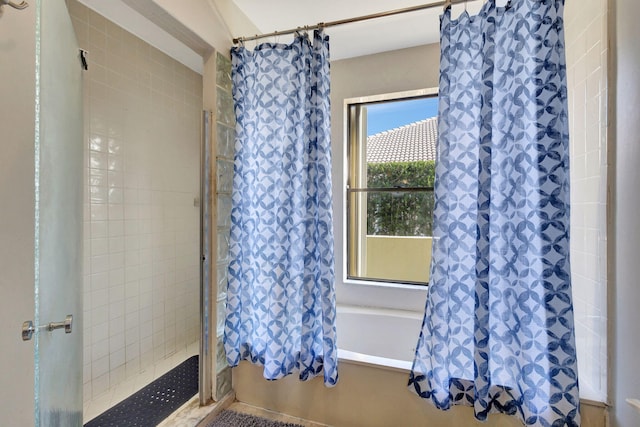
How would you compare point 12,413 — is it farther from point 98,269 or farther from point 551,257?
point 551,257

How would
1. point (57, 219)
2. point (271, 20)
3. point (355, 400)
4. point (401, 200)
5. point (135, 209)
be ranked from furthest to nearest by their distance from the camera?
1. point (401, 200)
2. point (135, 209)
3. point (271, 20)
4. point (355, 400)
5. point (57, 219)

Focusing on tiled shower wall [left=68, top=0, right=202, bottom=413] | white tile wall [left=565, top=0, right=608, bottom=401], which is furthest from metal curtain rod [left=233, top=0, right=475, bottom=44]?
tiled shower wall [left=68, top=0, right=202, bottom=413]

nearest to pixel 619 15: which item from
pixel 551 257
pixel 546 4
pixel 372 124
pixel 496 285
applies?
pixel 546 4

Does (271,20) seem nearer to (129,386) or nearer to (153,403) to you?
(153,403)

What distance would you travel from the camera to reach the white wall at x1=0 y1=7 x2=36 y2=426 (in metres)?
0.72

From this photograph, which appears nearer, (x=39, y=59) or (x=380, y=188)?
(x=39, y=59)

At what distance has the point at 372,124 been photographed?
258cm

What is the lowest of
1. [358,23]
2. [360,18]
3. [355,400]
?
[355,400]

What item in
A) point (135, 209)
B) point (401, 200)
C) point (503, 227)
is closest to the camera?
point (503, 227)

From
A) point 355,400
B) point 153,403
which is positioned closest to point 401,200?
point 355,400

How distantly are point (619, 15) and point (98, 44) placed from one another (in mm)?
2817

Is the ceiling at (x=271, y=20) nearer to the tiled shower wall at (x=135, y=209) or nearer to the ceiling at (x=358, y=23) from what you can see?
the ceiling at (x=358, y=23)

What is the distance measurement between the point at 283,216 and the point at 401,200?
1.31m

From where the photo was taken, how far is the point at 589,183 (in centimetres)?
131
